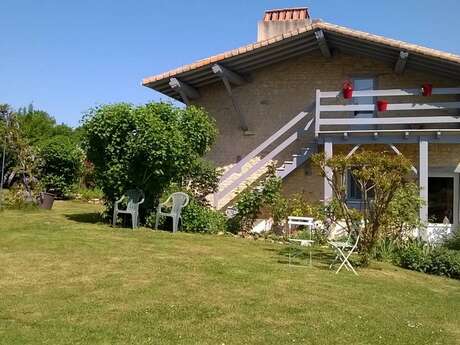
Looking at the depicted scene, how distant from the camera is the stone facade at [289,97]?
16688mm

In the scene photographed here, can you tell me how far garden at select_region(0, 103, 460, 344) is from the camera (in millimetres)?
5754

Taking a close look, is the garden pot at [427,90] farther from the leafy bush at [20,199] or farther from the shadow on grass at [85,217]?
the leafy bush at [20,199]

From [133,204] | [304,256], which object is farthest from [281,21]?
[304,256]

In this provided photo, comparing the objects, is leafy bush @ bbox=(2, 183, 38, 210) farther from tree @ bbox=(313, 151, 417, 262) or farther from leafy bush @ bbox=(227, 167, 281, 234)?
tree @ bbox=(313, 151, 417, 262)

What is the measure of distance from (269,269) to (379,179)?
2.69 metres

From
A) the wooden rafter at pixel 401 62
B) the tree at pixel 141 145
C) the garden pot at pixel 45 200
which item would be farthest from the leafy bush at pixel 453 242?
the garden pot at pixel 45 200

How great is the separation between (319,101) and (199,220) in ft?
17.0

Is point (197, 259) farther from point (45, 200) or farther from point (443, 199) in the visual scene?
point (443, 199)

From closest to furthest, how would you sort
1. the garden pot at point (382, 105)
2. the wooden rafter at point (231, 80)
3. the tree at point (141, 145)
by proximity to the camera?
the tree at point (141, 145)
the garden pot at point (382, 105)
the wooden rafter at point (231, 80)

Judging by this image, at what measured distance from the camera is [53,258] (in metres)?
8.89

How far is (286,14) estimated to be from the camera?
61.2 ft

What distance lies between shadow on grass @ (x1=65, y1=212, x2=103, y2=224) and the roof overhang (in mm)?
4695

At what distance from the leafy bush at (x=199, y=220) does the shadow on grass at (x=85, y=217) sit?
2.48 m

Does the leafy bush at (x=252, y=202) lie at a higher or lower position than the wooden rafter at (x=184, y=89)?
lower
